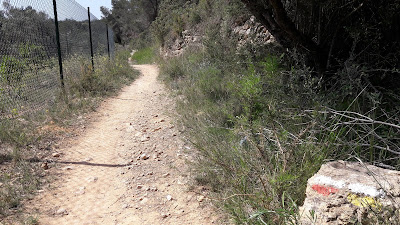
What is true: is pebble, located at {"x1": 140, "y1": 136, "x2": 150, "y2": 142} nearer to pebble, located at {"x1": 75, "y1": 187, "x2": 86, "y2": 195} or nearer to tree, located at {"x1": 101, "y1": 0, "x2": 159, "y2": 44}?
pebble, located at {"x1": 75, "y1": 187, "x2": 86, "y2": 195}

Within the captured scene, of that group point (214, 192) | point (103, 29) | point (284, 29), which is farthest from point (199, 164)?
point (103, 29)

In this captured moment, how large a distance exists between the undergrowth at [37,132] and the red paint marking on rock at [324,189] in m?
2.28

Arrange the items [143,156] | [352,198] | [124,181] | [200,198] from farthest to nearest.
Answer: [143,156] < [124,181] < [200,198] < [352,198]

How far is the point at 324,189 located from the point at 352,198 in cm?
16

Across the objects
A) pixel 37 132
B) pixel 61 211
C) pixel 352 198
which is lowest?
pixel 61 211

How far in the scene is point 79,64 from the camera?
7.21m

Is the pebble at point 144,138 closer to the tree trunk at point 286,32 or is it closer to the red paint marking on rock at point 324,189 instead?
the tree trunk at point 286,32

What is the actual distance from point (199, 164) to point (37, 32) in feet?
13.6

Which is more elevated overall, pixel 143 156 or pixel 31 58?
pixel 31 58

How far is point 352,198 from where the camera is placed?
162cm

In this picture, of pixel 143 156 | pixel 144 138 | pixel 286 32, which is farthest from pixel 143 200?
pixel 286 32

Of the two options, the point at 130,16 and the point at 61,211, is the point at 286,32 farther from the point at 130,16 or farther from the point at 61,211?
the point at 130,16

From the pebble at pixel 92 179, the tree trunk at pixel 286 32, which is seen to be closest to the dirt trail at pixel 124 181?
the pebble at pixel 92 179

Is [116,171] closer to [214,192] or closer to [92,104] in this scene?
[214,192]
